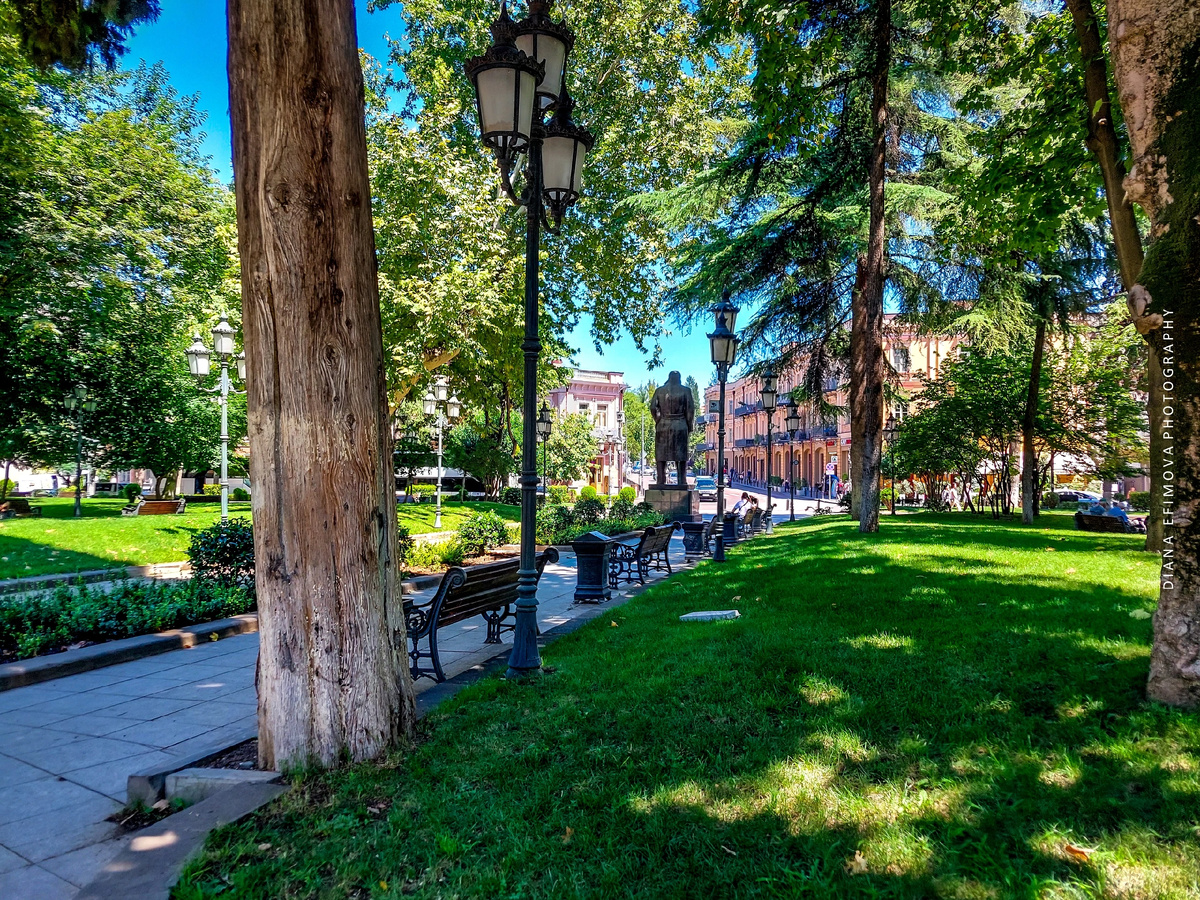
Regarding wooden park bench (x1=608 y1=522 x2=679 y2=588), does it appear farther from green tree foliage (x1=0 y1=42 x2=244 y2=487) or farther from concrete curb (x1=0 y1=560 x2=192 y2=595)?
green tree foliage (x1=0 y1=42 x2=244 y2=487)

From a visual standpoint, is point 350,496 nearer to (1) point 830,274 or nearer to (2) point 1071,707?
(2) point 1071,707

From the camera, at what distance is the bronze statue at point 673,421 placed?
63.6 ft

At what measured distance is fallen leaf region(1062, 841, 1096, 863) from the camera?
2.03 metres

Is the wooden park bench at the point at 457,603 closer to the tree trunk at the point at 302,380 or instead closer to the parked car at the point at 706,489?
Answer: the tree trunk at the point at 302,380

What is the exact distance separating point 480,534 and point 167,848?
10.2m

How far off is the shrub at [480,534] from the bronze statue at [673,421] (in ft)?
23.6

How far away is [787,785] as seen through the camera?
2.65m

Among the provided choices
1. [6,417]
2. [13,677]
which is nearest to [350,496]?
[13,677]

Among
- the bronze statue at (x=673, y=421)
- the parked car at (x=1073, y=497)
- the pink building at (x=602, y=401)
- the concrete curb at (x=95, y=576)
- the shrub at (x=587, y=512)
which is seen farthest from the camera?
the pink building at (x=602, y=401)

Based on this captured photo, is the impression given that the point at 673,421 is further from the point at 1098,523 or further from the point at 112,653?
the point at 112,653

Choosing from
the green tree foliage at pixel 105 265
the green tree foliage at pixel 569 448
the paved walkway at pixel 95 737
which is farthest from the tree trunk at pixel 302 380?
the green tree foliage at pixel 569 448

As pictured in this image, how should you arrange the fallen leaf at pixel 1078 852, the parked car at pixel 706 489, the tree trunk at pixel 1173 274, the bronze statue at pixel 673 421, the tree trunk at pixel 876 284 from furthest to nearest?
the parked car at pixel 706 489 → the bronze statue at pixel 673 421 → the tree trunk at pixel 876 284 → the tree trunk at pixel 1173 274 → the fallen leaf at pixel 1078 852

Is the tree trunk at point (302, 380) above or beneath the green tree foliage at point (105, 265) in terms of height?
beneath

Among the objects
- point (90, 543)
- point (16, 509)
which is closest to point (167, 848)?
point (90, 543)
